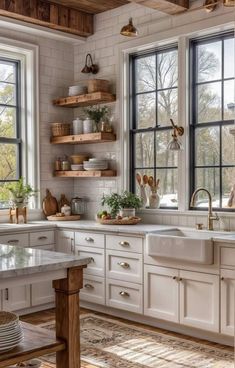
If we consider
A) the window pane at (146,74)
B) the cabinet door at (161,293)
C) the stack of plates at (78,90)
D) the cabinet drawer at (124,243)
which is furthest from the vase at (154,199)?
the stack of plates at (78,90)

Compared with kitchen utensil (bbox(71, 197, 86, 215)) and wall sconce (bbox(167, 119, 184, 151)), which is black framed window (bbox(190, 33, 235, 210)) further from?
kitchen utensil (bbox(71, 197, 86, 215))

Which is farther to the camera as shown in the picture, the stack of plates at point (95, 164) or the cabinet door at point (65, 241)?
the stack of plates at point (95, 164)

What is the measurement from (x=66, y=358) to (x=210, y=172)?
116 inches

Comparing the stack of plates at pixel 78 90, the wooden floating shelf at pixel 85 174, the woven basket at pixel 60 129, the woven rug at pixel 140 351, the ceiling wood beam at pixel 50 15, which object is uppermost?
the ceiling wood beam at pixel 50 15

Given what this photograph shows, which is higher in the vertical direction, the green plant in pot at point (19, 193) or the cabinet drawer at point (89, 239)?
the green plant in pot at point (19, 193)

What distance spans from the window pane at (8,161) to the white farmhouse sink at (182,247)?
212cm

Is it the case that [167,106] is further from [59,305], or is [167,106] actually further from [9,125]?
[59,305]

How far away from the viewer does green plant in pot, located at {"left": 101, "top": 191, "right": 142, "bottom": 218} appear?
17.7 feet

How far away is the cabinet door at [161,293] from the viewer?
14.6 feet

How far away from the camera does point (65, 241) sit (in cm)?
550

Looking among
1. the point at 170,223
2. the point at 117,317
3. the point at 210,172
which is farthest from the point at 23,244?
the point at 210,172

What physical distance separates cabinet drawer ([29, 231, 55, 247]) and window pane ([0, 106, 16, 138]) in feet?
4.30

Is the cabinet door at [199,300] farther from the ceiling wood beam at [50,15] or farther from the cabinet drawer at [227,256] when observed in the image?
the ceiling wood beam at [50,15]

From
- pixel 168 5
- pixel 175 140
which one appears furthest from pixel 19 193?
pixel 168 5
